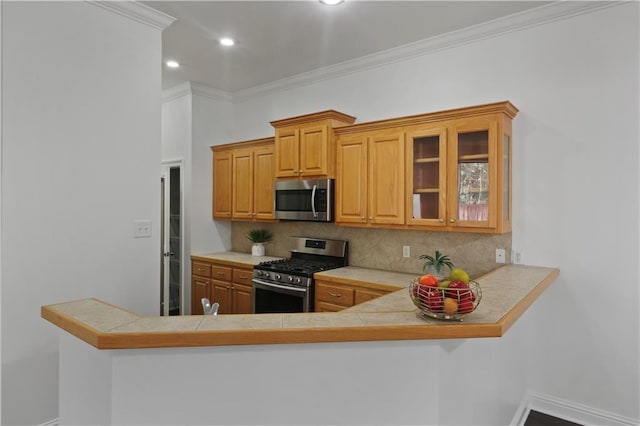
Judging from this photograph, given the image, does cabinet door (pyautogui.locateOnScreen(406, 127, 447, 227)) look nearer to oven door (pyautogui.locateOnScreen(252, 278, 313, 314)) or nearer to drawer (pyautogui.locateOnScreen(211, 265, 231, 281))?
oven door (pyautogui.locateOnScreen(252, 278, 313, 314))

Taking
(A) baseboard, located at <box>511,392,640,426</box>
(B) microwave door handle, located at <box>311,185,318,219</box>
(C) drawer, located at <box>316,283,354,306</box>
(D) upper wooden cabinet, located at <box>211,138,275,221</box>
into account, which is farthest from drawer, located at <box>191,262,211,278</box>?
(A) baseboard, located at <box>511,392,640,426</box>

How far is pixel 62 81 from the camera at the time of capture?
2539 millimetres

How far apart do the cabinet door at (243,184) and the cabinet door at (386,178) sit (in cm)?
171

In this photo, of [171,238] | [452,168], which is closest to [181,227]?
[171,238]

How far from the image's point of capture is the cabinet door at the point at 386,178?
3.35m

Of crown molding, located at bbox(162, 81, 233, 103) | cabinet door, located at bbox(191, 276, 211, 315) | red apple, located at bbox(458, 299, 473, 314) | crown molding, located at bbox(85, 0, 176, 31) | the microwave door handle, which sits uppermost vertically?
crown molding, located at bbox(162, 81, 233, 103)

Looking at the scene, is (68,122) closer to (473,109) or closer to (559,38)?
(473,109)

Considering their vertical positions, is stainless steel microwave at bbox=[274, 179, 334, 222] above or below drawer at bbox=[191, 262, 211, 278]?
above

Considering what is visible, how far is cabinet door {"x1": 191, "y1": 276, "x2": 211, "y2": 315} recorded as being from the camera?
4727 mm

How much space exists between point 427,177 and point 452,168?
235 millimetres

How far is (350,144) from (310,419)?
2.65 meters

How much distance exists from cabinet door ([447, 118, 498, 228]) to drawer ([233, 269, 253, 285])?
2217 millimetres

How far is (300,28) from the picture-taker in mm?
3277

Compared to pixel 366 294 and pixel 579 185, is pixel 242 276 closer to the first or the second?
pixel 366 294
